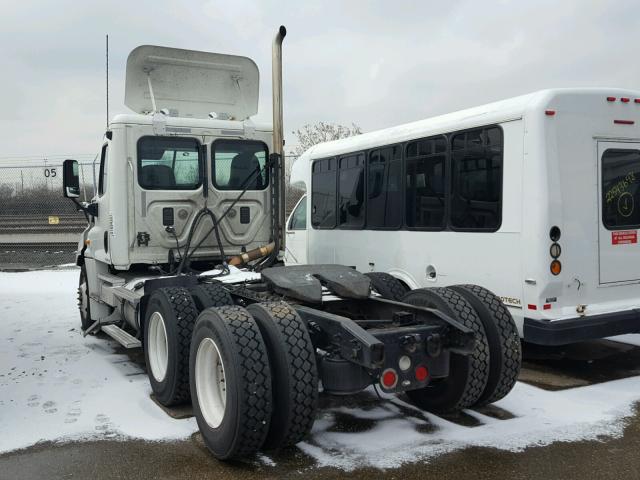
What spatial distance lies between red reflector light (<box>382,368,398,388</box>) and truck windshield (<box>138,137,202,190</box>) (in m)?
3.92

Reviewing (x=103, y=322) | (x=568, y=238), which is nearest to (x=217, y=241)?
(x=103, y=322)

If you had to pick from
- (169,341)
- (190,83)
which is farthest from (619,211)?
(190,83)

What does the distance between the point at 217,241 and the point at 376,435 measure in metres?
3.32

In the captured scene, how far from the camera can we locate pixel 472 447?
162 inches

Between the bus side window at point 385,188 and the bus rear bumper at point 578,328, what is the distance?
245 centimetres

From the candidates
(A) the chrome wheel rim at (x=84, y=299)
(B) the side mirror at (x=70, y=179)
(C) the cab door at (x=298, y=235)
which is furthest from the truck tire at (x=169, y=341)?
(C) the cab door at (x=298, y=235)

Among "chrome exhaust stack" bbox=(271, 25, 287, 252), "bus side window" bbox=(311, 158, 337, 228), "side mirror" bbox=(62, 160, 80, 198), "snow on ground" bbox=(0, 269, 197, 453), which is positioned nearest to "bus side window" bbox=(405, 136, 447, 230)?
"chrome exhaust stack" bbox=(271, 25, 287, 252)

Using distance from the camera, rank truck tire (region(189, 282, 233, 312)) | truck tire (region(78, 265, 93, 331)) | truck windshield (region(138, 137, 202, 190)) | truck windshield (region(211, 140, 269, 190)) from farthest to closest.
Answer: truck tire (region(78, 265, 93, 331)), truck windshield (region(211, 140, 269, 190)), truck windshield (region(138, 137, 202, 190)), truck tire (region(189, 282, 233, 312))

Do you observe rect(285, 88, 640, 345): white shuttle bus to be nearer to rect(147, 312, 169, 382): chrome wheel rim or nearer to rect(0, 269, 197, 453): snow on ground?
rect(147, 312, 169, 382): chrome wheel rim

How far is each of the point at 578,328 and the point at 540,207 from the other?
1.18 m

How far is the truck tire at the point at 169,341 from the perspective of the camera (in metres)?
4.89

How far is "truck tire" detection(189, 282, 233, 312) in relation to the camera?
16.8 feet

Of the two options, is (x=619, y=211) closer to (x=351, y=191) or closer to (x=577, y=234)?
(x=577, y=234)

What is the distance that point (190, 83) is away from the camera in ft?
24.1
